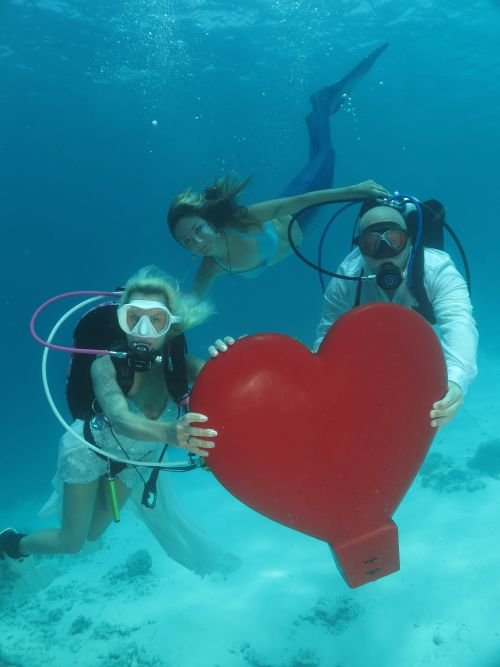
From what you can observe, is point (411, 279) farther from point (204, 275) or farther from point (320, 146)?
point (320, 146)

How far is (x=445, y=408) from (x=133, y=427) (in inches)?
70.6

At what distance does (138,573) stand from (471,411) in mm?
10890

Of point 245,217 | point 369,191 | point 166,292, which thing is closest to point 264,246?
point 245,217

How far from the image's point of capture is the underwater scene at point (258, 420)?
7.79 ft

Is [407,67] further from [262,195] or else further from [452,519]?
[452,519]

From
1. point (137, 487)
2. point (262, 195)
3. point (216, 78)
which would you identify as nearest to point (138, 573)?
point (137, 487)

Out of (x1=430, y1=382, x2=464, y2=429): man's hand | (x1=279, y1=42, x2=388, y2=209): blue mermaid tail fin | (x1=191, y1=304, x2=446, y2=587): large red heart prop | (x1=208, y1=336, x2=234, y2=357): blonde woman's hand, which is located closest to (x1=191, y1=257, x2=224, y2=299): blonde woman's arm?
(x1=279, y1=42, x2=388, y2=209): blue mermaid tail fin

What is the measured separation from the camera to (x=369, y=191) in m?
3.76

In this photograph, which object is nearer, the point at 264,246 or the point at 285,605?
the point at 264,246

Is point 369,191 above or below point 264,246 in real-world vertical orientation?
above

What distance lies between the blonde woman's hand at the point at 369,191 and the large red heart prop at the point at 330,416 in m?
1.71

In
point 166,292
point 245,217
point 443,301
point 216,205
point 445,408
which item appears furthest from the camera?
point 245,217

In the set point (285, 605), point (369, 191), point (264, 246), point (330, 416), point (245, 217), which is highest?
point (369, 191)

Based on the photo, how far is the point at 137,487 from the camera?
4648 mm
